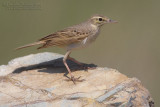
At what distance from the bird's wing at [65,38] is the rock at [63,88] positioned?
756mm

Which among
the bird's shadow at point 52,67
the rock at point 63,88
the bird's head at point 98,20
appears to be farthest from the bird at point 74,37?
the rock at point 63,88

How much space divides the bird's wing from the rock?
2.48 ft

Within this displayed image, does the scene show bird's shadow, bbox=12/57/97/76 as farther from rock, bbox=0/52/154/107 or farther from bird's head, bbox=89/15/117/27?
bird's head, bbox=89/15/117/27

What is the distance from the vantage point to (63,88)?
9.80 meters

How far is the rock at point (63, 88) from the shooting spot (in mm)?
8969

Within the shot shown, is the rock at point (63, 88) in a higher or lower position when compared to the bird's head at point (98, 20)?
lower

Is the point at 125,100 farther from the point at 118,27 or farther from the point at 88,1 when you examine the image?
the point at 88,1

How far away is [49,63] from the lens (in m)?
11.5

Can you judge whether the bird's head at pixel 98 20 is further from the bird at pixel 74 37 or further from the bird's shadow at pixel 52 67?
the bird's shadow at pixel 52 67

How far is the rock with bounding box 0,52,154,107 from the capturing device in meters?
8.97

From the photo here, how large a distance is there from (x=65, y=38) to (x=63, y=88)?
5.05 feet

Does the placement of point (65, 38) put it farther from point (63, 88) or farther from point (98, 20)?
point (63, 88)

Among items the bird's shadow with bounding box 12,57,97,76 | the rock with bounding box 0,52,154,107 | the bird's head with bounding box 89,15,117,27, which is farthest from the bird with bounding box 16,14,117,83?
the rock with bounding box 0,52,154,107

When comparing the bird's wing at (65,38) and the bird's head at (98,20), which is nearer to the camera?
the bird's wing at (65,38)
